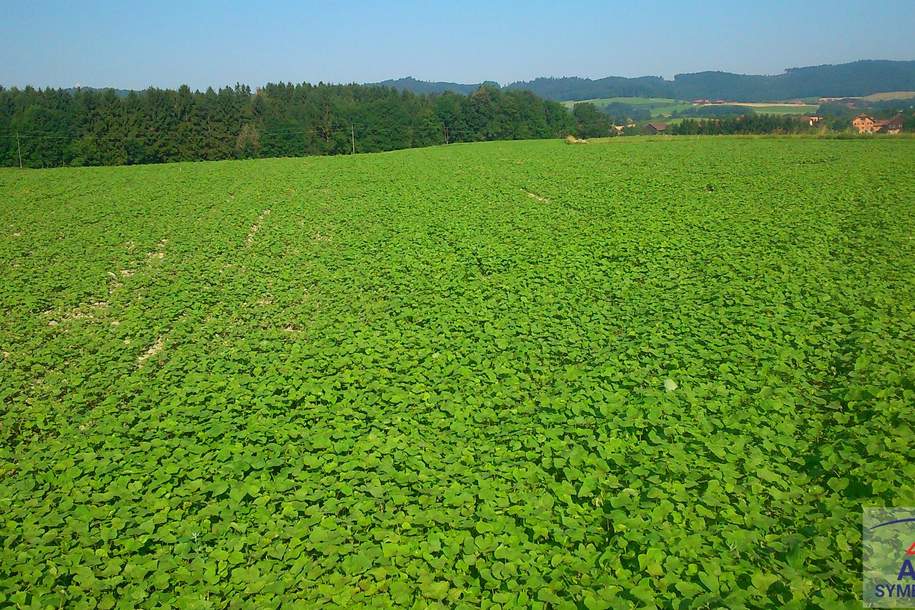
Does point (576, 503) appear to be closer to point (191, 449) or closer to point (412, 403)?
point (412, 403)

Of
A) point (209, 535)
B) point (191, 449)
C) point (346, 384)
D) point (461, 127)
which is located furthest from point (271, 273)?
point (461, 127)

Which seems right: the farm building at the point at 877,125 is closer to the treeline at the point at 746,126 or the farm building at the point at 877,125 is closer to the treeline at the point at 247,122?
the treeline at the point at 746,126

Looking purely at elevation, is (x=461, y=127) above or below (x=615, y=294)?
above

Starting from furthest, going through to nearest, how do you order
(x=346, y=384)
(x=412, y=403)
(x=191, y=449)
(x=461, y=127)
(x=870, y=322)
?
(x=461, y=127) < (x=870, y=322) < (x=346, y=384) < (x=412, y=403) < (x=191, y=449)

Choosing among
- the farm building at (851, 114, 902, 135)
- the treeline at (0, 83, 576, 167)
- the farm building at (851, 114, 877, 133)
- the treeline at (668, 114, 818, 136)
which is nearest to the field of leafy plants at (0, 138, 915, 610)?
the farm building at (851, 114, 902, 135)

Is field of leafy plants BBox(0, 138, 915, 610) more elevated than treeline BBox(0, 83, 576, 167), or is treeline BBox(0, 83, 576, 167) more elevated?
treeline BBox(0, 83, 576, 167)

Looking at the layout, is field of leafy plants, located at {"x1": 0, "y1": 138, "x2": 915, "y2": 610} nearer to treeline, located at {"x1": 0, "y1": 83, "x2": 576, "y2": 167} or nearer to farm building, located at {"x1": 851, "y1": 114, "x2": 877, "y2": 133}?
treeline, located at {"x1": 0, "y1": 83, "x2": 576, "y2": 167}

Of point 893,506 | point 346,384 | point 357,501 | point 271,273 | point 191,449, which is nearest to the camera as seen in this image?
point 893,506
